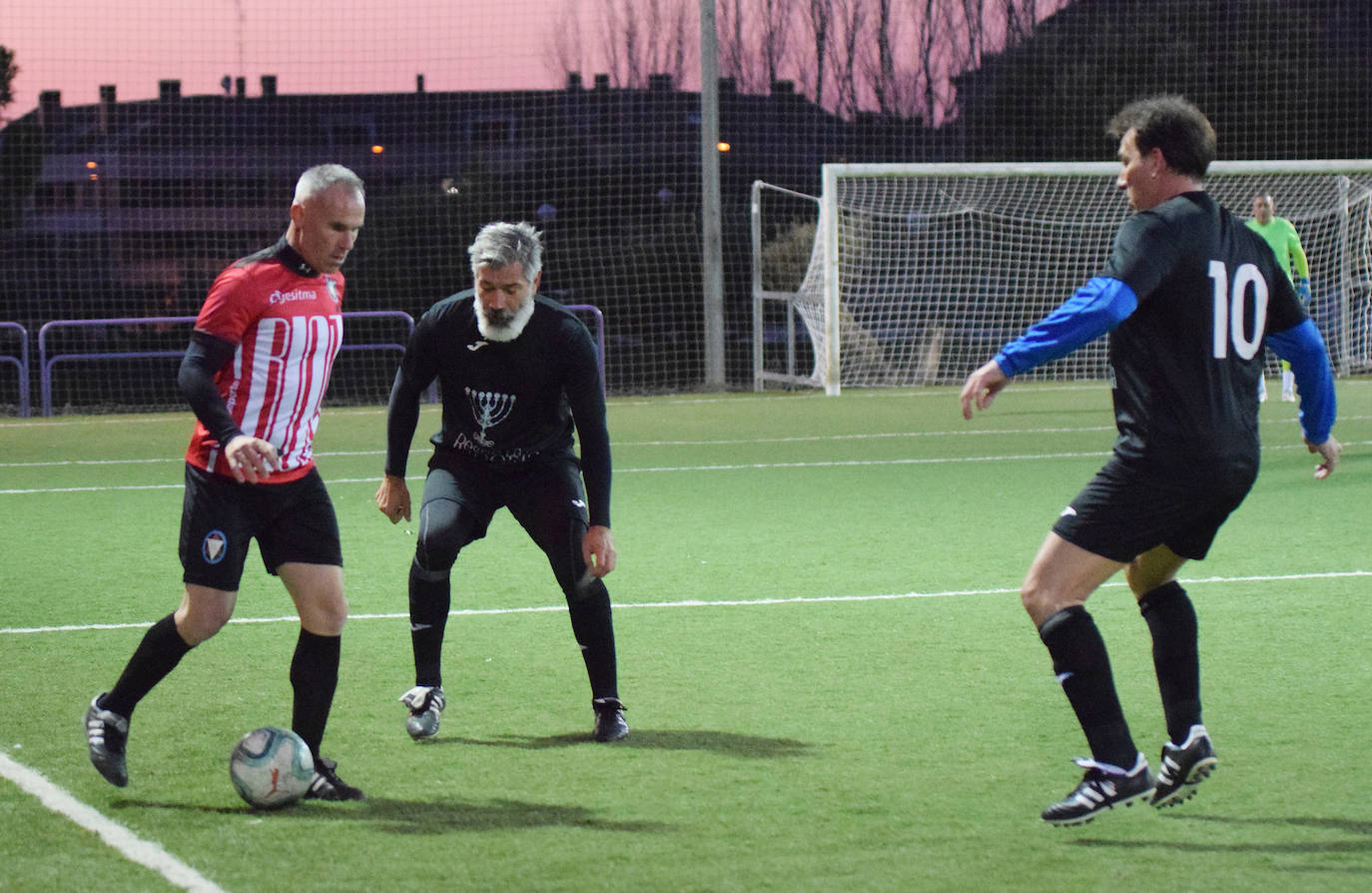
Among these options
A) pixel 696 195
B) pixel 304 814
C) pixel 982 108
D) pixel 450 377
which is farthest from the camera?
pixel 982 108

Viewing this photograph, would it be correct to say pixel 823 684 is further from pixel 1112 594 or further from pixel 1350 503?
pixel 1350 503

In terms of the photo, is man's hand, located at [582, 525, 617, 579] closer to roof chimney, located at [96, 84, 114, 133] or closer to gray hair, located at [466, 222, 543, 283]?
gray hair, located at [466, 222, 543, 283]

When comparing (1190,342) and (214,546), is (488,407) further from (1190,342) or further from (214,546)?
(1190,342)

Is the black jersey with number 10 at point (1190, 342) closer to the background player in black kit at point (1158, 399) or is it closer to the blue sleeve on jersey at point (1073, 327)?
the background player in black kit at point (1158, 399)

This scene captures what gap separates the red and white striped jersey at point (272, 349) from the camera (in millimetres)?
4441

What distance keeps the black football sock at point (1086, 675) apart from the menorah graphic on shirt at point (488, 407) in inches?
76.3

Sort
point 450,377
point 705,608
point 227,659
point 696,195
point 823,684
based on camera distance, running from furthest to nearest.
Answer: point 696,195 < point 705,608 < point 227,659 < point 823,684 < point 450,377

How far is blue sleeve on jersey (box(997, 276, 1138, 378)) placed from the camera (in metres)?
3.85

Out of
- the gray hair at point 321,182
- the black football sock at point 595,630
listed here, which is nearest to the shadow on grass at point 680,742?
the black football sock at point 595,630

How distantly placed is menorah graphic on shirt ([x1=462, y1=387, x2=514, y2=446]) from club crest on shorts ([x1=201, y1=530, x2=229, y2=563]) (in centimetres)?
109

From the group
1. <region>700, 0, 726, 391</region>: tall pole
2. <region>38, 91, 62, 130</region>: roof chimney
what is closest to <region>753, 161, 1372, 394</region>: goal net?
<region>700, 0, 726, 391</region>: tall pole

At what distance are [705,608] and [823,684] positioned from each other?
1.50 meters

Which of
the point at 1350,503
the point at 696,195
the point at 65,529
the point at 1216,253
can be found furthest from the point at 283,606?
the point at 696,195

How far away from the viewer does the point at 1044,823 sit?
4199mm
